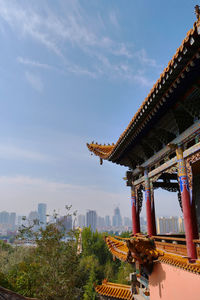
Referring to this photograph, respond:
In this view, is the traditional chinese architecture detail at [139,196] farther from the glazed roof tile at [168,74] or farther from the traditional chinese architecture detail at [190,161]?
the traditional chinese architecture detail at [190,161]

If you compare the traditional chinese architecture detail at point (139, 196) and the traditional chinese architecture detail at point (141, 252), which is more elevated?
the traditional chinese architecture detail at point (139, 196)

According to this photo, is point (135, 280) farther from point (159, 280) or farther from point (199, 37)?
point (199, 37)

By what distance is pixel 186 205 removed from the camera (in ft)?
18.5

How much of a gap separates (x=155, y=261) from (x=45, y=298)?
10700 mm

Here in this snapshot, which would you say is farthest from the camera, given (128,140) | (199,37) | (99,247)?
(99,247)

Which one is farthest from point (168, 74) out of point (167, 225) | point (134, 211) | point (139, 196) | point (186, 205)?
point (167, 225)

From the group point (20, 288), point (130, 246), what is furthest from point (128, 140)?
point (20, 288)

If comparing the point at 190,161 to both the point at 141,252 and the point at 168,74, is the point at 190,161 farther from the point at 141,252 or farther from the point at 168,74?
the point at 141,252

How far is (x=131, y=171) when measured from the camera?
32.8 ft

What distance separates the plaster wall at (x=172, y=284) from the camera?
15.8ft

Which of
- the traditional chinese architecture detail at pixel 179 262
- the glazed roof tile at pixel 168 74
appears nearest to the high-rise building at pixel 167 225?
the traditional chinese architecture detail at pixel 179 262

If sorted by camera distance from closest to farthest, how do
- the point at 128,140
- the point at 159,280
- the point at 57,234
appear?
the point at 159,280 → the point at 128,140 → the point at 57,234

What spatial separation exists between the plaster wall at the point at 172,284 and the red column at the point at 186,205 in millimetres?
517

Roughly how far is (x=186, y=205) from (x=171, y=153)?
1803 millimetres
